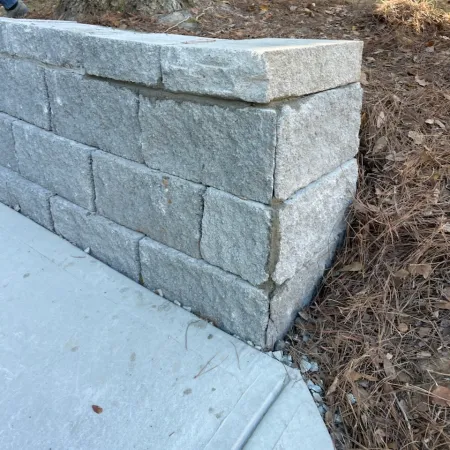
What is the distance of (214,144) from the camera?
2000 mm

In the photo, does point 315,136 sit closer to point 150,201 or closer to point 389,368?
point 150,201

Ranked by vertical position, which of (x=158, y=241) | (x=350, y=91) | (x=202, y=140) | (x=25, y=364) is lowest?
(x=25, y=364)

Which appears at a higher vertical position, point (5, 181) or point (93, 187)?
point (93, 187)

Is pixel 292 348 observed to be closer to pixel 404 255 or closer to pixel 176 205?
pixel 404 255

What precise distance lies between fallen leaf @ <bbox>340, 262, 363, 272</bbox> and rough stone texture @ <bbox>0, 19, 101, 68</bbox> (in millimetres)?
1811

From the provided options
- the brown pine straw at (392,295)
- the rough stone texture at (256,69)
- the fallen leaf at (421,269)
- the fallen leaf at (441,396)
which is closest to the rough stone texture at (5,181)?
the rough stone texture at (256,69)

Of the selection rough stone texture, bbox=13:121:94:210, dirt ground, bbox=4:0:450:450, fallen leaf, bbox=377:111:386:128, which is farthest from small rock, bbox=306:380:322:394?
rough stone texture, bbox=13:121:94:210

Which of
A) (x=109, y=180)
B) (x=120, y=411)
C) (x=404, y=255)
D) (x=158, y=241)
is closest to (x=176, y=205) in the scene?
(x=158, y=241)

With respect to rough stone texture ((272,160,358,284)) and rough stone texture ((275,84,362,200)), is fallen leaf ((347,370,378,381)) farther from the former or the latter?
rough stone texture ((275,84,362,200))

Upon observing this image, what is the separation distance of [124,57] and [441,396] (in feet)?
6.80

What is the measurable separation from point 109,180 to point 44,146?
26.9 inches

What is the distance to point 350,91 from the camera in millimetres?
2240

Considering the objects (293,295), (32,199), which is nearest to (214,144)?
(293,295)

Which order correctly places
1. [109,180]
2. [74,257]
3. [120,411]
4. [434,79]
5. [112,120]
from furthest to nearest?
[434,79], [74,257], [109,180], [112,120], [120,411]
